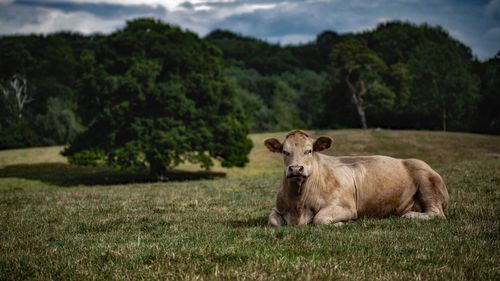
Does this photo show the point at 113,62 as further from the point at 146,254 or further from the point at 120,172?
the point at 146,254

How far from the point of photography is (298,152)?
11.5 meters

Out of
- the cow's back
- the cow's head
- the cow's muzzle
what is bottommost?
the cow's back

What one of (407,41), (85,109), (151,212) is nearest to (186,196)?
(151,212)

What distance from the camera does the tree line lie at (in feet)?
159

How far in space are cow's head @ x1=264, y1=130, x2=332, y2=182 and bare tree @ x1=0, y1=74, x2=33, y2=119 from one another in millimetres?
90446

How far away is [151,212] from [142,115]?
114 feet

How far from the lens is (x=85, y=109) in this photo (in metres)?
49.5

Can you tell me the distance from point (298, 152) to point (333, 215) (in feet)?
5.10

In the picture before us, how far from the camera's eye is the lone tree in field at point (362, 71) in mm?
86500

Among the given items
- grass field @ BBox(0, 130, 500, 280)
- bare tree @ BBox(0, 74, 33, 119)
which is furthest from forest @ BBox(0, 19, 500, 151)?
grass field @ BBox(0, 130, 500, 280)

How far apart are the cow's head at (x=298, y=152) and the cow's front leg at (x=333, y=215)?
914 millimetres

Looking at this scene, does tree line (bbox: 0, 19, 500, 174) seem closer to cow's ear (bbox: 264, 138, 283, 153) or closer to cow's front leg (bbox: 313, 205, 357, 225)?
cow's ear (bbox: 264, 138, 283, 153)

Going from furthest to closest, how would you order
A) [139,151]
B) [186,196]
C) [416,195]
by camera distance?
[139,151] → [186,196] → [416,195]

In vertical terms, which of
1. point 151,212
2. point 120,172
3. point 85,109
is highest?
point 85,109
